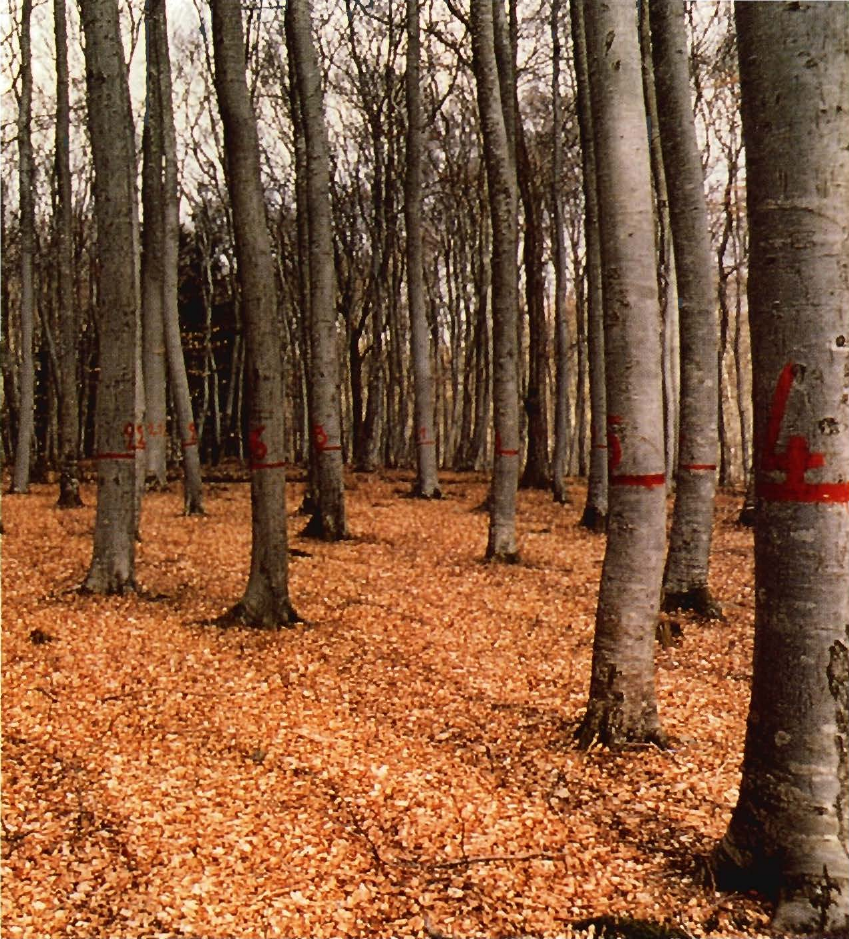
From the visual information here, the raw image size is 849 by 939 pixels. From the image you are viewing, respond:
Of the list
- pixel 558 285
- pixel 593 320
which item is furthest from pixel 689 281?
pixel 558 285

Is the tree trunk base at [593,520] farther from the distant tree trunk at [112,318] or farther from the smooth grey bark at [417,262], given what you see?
the distant tree trunk at [112,318]

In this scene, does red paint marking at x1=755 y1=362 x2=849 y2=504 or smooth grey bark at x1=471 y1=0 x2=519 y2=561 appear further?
smooth grey bark at x1=471 y1=0 x2=519 y2=561

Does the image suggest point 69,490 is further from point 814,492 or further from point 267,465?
point 814,492

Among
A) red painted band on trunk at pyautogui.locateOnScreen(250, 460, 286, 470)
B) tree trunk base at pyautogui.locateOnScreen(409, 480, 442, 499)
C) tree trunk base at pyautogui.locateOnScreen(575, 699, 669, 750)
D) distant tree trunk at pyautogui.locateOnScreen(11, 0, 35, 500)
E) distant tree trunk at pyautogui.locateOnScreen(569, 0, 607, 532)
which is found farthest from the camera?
tree trunk base at pyautogui.locateOnScreen(409, 480, 442, 499)

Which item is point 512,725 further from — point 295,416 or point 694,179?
point 295,416

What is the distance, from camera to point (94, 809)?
15.4 feet

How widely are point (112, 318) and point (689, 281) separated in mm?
5418

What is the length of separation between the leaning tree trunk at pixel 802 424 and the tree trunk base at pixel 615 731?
1.92 m

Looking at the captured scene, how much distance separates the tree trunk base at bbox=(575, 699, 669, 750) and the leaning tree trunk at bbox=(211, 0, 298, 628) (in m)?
3.45

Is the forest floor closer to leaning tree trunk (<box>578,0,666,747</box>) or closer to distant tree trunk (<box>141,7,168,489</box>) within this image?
leaning tree trunk (<box>578,0,666,747</box>)

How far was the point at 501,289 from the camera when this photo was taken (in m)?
10.9

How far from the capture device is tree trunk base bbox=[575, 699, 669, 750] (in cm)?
527

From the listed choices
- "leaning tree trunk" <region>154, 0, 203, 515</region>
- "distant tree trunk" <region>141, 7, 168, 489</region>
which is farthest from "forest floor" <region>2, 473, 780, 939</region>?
"distant tree trunk" <region>141, 7, 168, 489</region>

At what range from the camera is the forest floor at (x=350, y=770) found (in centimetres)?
379
